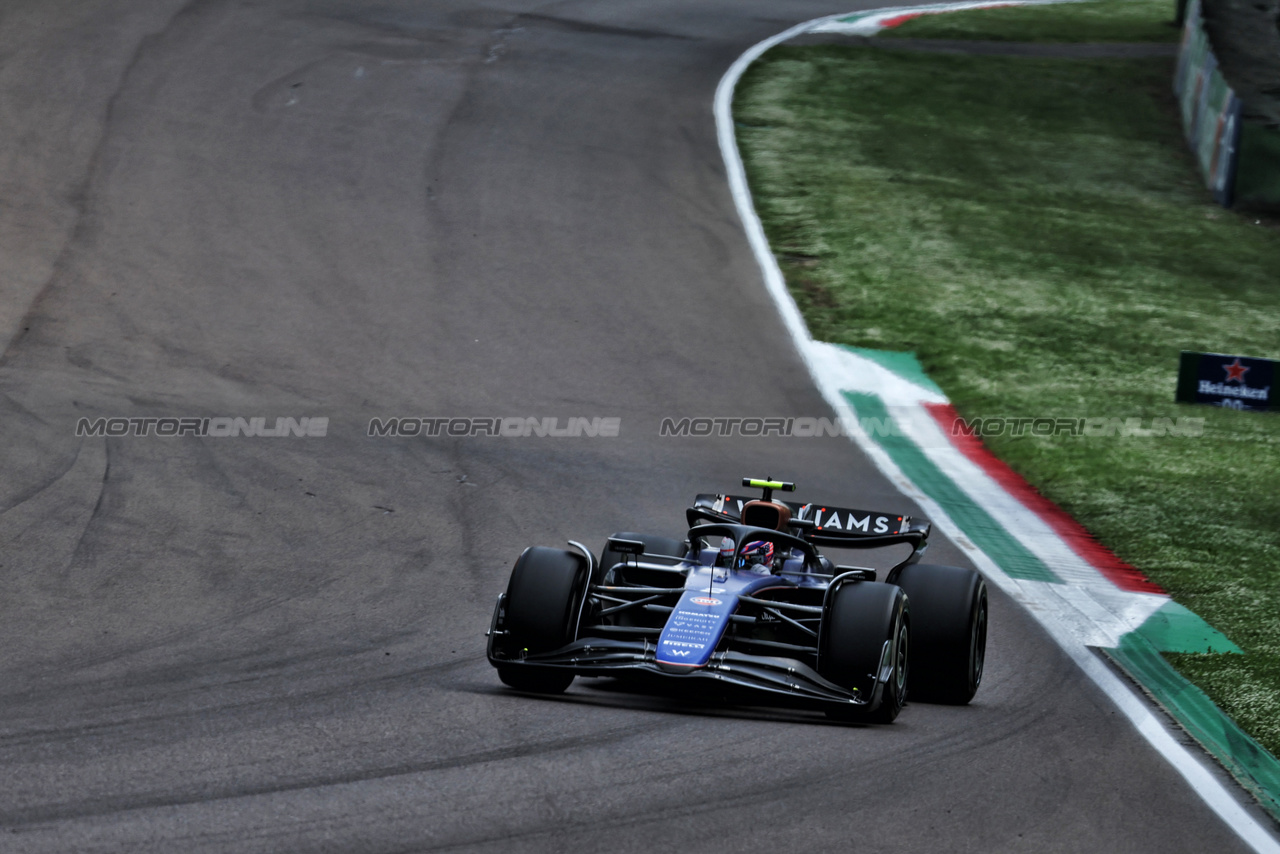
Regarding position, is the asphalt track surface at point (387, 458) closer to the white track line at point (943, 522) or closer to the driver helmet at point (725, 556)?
the white track line at point (943, 522)

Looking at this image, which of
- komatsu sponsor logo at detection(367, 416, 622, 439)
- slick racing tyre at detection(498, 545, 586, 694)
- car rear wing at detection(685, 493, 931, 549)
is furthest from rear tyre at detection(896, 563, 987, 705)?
komatsu sponsor logo at detection(367, 416, 622, 439)

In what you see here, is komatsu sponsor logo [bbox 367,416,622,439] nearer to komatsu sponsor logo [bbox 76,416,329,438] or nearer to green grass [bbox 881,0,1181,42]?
komatsu sponsor logo [bbox 76,416,329,438]

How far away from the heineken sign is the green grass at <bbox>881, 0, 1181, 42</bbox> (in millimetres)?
19380

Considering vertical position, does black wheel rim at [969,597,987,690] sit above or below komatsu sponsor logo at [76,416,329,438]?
above

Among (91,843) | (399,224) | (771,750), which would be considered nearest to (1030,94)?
(399,224)

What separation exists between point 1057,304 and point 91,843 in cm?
1566

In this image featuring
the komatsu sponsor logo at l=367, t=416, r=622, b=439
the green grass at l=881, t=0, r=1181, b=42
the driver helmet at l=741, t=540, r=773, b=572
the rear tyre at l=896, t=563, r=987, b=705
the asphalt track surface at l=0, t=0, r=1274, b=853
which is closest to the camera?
the asphalt track surface at l=0, t=0, r=1274, b=853

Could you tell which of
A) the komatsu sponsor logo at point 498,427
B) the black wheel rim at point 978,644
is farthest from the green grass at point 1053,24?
the black wheel rim at point 978,644

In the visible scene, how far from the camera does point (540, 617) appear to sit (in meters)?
7.16

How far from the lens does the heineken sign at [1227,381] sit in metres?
12.7

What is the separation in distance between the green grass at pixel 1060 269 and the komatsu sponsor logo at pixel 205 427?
6.19 m

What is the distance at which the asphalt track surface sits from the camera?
5.59m

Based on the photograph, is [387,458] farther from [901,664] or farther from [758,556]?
[901,664]

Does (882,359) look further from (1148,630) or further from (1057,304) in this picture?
(1148,630)
